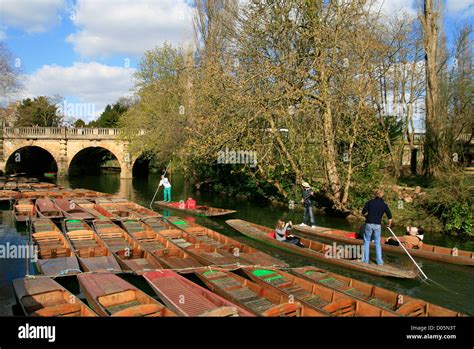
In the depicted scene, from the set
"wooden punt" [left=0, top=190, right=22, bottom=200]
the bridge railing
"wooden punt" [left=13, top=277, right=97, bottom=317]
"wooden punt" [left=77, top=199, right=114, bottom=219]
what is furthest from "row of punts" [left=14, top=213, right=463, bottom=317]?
the bridge railing

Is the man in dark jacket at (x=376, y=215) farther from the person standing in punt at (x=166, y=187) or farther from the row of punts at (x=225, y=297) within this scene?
the person standing in punt at (x=166, y=187)

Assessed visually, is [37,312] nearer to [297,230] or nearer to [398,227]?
[297,230]

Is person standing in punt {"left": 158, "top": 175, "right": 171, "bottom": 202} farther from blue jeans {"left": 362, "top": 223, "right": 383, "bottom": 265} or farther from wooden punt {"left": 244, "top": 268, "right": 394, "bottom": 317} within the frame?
blue jeans {"left": 362, "top": 223, "right": 383, "bottom": 265}

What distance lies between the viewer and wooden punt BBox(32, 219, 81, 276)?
27.2ft

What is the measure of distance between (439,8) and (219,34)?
1221 centimetres

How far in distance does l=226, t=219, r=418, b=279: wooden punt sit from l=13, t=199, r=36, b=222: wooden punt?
802cm

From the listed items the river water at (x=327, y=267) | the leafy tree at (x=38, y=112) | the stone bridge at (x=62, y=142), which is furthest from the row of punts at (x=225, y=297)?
the leafy tree at (x=38, y=112)

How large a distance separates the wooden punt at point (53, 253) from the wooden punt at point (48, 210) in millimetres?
2141

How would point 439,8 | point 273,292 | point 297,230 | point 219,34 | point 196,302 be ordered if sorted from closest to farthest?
1. point 196,302
2. point 273,292
3. point 297,230
4. point 439,8
5. point 219,34

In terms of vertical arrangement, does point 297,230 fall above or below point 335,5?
below

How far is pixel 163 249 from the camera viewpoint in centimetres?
1011

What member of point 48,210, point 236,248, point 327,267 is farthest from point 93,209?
point 327,267

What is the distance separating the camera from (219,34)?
24.5 metres

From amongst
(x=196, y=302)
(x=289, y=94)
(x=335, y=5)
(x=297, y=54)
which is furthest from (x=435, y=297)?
(x=335, y=5)
